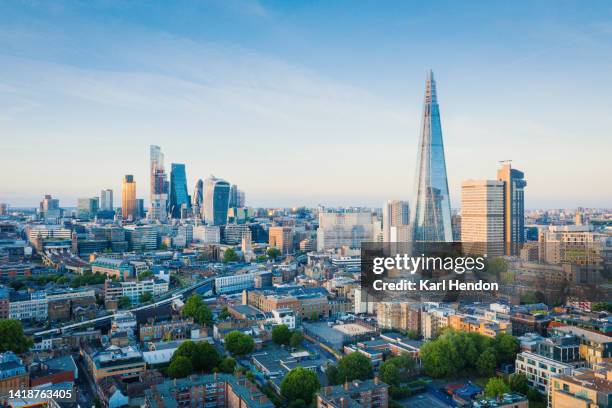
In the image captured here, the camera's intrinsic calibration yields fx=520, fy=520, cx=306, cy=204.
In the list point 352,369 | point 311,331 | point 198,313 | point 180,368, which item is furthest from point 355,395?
point 198,313

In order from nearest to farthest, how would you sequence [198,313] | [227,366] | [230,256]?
[227,366] < [198,313] < [230,256]

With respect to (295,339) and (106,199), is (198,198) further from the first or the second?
(295,339)

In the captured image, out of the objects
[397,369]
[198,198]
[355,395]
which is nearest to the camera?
[355,395]

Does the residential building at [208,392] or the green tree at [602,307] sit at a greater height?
the green tree at [602,307]

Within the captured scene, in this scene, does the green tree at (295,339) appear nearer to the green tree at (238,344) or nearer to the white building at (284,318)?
the green tree at (238,344)

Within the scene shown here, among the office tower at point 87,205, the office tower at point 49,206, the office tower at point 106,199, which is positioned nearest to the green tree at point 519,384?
the office tower at point 49,206

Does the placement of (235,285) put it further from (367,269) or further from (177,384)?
(177,384)
